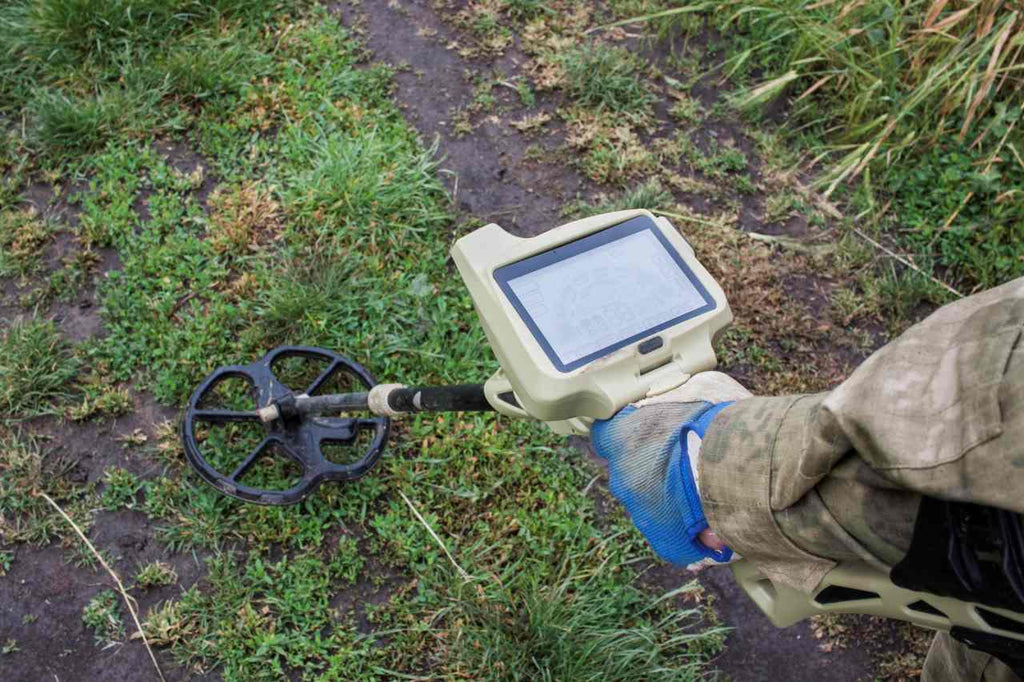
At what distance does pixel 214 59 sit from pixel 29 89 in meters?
0.68

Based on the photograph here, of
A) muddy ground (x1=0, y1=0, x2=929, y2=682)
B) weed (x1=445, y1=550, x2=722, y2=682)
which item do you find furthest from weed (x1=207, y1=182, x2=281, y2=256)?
weed (x1=445, y1=550, x2=722, y2=682)

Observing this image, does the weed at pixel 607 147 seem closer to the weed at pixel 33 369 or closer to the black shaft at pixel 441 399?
the black shaft at pixel 441 399

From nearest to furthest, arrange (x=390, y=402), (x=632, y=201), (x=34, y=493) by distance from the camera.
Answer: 1. (x=390, y=402)
2. (x=34, y=493)
3. (x=632, y=201)

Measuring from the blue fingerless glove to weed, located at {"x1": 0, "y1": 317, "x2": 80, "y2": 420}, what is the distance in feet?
6.17

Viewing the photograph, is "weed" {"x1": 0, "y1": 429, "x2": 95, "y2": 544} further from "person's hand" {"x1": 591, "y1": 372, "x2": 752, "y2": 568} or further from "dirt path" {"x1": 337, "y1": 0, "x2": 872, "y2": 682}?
"person's hand" {"x1": 591, "y1": 372, "x2": 752, "y2": 568}

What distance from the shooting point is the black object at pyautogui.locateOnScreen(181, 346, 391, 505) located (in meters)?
2.55

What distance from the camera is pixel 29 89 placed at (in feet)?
10.9

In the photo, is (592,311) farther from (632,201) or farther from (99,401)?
(99,401)

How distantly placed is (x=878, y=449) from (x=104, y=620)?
2112mm

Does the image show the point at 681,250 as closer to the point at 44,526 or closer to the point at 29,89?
the point at 44,526

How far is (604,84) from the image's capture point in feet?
11.3

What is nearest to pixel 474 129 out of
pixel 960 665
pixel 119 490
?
pixel 119 490

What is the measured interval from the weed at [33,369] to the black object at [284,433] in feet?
1.37

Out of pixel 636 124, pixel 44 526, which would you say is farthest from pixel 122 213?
pixel 636 124
